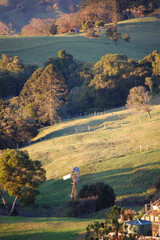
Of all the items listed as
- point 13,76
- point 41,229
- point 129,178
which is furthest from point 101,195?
point 13,76

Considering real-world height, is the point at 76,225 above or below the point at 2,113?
below

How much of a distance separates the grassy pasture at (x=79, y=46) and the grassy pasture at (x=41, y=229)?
9854 centimetres

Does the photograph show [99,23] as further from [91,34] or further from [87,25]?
[91,34]

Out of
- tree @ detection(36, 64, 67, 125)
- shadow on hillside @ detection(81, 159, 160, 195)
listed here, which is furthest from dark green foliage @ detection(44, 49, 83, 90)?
shadow on hillside @ detection(81, 159, 160, 195)

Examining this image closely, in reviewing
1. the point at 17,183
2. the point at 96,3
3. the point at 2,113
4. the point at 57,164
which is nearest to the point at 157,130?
the point at 57,164

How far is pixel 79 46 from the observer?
425 ft

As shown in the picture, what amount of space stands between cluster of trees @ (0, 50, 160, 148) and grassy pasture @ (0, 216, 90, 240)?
134ft

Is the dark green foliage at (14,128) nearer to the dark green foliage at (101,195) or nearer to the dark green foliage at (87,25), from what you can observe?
the dark green foliage at (101,195)

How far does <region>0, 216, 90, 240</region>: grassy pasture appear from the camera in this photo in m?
21.2

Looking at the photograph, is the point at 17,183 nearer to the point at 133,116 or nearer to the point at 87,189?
the point at 87,189

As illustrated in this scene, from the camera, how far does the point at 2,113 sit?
68.9 m

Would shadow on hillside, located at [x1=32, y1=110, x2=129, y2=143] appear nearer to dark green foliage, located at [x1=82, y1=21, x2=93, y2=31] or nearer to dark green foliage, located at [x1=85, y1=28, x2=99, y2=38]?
dark green foliage, located at [x1=85, y1=28, x2=99, y2=38]

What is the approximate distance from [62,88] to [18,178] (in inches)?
2399

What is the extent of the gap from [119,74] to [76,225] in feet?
243
